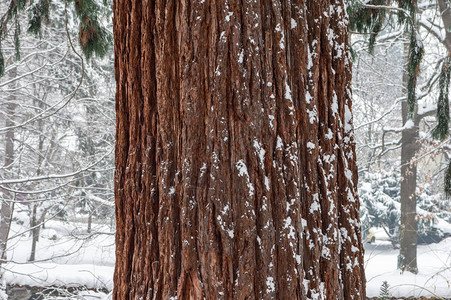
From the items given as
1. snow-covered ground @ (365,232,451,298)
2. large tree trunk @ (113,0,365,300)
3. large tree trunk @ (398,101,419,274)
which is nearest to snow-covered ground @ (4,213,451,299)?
snow-covered ground @ (365,232,451,298)

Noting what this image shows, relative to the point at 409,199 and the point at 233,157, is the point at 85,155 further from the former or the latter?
the point at 233,157

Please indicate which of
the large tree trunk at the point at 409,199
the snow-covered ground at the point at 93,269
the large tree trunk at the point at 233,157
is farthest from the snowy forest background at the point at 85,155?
the large tree trunk at the point at 233,157

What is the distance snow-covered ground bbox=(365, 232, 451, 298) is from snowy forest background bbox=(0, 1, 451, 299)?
0.16ft

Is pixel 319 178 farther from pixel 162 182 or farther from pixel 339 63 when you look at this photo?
pixel 162 182

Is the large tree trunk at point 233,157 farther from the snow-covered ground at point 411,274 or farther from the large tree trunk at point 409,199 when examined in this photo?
the large tree trunk at point 409,199

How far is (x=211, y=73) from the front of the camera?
1.40m

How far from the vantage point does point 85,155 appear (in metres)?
11.1

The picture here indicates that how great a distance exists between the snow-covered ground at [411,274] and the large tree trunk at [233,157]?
441 centimetres

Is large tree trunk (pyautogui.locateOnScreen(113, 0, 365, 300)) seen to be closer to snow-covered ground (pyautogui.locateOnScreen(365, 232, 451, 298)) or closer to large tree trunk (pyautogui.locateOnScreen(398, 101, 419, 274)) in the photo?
snow-covered ground (pyautogui.locateOnScreen(365, 232, 451, 298))

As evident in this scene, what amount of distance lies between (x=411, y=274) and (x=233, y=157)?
1069cm

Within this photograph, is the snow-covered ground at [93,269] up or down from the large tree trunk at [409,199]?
down

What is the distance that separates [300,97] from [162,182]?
57cm

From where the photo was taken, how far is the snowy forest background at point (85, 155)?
7301 mm

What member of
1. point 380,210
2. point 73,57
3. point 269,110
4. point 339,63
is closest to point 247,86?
point 269,110
